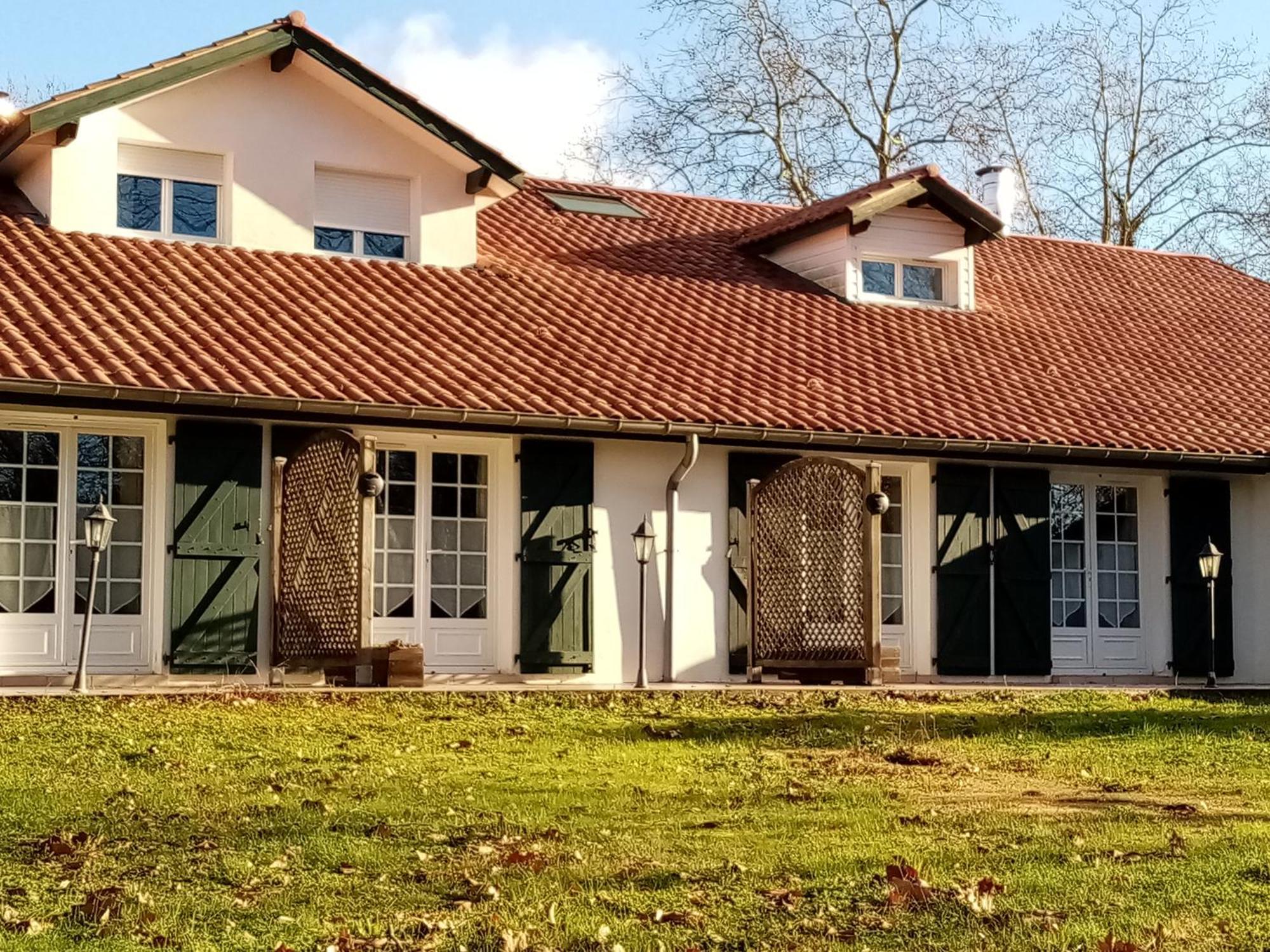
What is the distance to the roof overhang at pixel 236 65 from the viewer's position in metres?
15.3

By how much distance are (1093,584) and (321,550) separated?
26.0ft

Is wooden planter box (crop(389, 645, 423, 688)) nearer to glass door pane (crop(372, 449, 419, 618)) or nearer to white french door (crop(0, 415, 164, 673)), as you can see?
glass door pane (crop(372, 449, 419, 618))

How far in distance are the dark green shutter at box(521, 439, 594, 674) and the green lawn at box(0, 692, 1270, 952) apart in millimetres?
2459

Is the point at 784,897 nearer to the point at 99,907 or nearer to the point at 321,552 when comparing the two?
the point at 99,907

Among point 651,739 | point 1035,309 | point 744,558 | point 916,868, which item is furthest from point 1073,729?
point 1035,309

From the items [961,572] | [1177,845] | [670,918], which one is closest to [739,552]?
[961,572]

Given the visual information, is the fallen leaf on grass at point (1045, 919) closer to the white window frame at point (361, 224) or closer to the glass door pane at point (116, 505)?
the glass door pane at point (116, 505)

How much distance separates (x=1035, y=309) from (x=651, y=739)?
1072 centimetres

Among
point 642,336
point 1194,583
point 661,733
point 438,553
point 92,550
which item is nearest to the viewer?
point 661,733

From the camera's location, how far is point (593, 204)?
20438mm

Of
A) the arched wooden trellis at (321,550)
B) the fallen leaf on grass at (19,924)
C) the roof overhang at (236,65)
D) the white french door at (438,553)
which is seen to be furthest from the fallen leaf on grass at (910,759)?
the roof overhang at (236,65)

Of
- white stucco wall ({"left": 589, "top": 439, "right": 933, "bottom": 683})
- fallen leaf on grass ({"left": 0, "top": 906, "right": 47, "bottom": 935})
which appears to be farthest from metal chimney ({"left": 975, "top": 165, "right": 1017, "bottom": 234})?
fallen leaf on grass ({"left": 0, "top": 906, "right": 47, "bottom": 935})

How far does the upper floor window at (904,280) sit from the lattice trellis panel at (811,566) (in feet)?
15.4

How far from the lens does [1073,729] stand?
12125 millimetres
